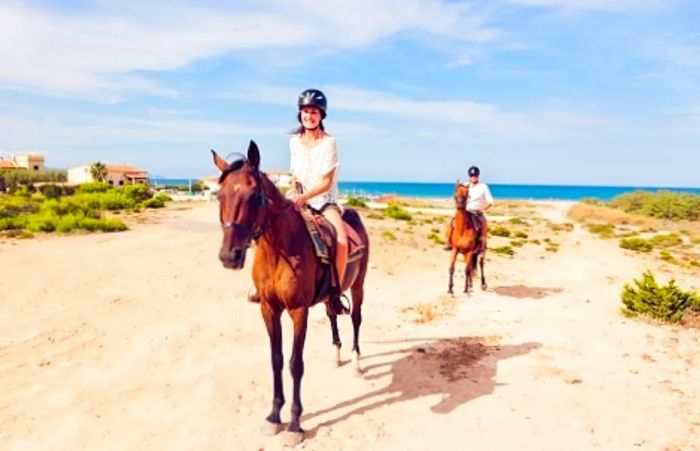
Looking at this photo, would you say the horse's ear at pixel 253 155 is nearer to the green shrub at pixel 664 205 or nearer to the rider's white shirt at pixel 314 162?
the rider's white shirt at pixel 314 162

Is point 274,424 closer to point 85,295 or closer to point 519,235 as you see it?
point 85,295

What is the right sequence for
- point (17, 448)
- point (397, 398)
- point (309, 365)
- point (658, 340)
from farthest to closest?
point (658, 340), point (309, 365), point (397, 398), point (17, 448)

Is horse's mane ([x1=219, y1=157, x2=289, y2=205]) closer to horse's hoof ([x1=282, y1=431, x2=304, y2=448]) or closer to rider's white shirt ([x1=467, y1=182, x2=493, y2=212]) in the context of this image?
horse's hoof ([x1=282, y1=431, x2=304, y2=448])

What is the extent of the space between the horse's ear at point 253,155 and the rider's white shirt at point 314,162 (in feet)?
4.48

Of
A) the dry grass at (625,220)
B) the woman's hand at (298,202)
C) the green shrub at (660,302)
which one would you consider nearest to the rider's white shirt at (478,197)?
the green shrub at (660,302)

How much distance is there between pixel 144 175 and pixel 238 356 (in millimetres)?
89093

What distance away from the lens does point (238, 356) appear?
25.8 feet

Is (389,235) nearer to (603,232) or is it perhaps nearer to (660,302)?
(660,302)

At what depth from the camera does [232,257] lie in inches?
164

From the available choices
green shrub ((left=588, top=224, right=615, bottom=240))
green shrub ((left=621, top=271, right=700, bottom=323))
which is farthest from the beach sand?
green shrub ((left=588, top=224, right=615, bottom=240))

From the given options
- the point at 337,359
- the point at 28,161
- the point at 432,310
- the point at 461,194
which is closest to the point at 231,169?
the point at 337,359

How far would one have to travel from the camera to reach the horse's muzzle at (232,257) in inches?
163

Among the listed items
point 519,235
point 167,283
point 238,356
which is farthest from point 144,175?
point 238,356

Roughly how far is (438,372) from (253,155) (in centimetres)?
466
